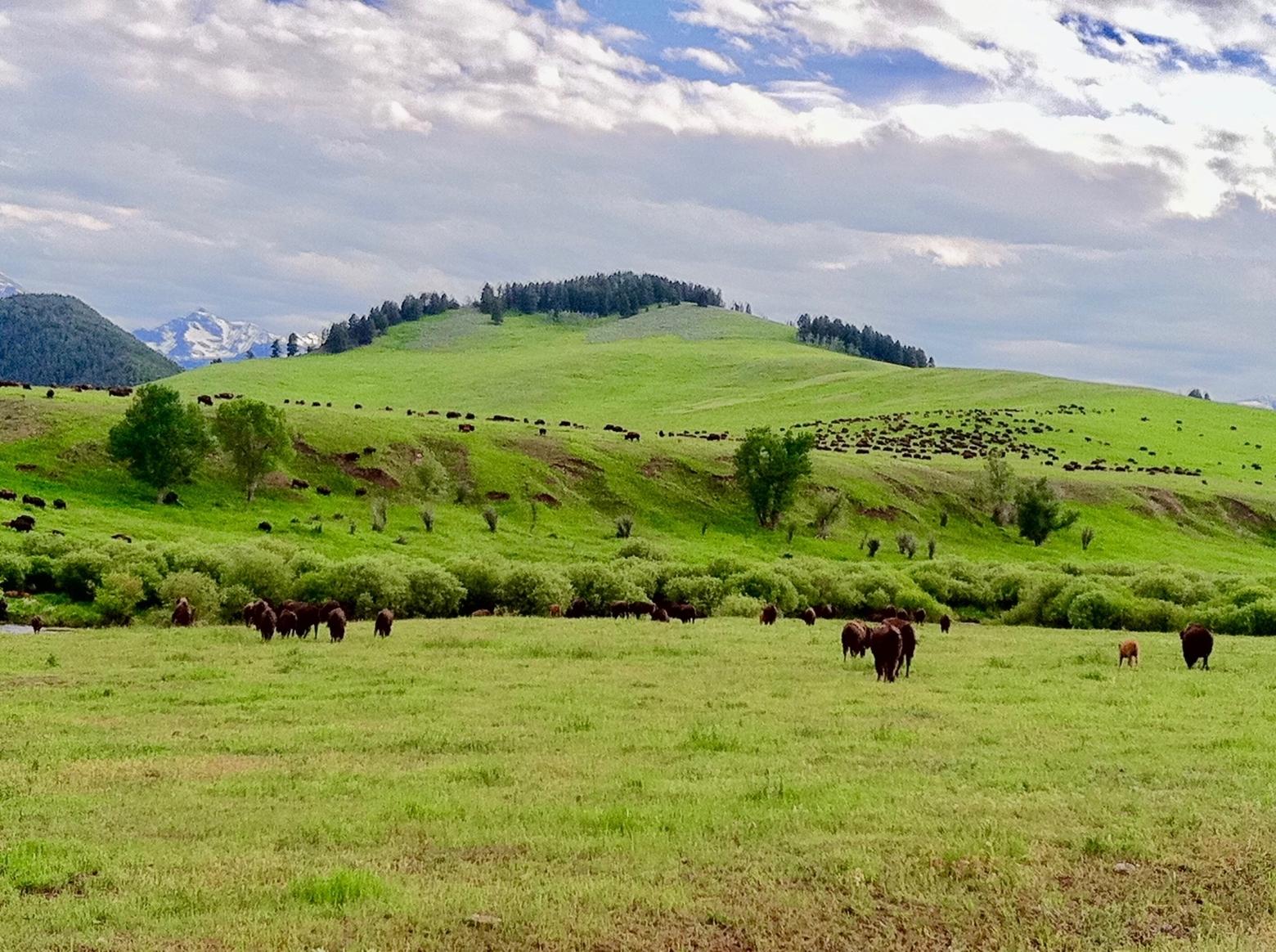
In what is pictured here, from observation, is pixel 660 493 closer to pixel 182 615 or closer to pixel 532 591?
pixel 532 591

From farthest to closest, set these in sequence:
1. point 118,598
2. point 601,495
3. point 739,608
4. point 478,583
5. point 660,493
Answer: point 660,493
point 601,495
point 478,583
point 739,608
point 118,598

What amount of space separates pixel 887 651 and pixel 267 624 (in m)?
22.2

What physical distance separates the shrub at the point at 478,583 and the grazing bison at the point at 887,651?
2945 cm

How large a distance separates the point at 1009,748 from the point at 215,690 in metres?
18.7

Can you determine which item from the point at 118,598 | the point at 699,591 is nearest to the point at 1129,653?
the point at 699,591

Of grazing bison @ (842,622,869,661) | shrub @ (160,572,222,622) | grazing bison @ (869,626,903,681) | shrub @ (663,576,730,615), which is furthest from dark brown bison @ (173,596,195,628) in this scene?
grazing bison @ (869,626,903,681)

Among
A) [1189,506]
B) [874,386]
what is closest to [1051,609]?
[1189,506]

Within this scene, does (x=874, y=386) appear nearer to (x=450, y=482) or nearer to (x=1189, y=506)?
(x=1189, y=506)

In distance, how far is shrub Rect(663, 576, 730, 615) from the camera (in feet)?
187

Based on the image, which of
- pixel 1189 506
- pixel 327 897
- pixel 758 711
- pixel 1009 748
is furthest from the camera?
pixel 1189 506

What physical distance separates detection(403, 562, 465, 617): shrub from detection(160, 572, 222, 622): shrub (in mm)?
9182

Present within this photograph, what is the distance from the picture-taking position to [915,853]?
40.7 ft

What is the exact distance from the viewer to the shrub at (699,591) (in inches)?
2248

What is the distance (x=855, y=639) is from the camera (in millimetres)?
33344
